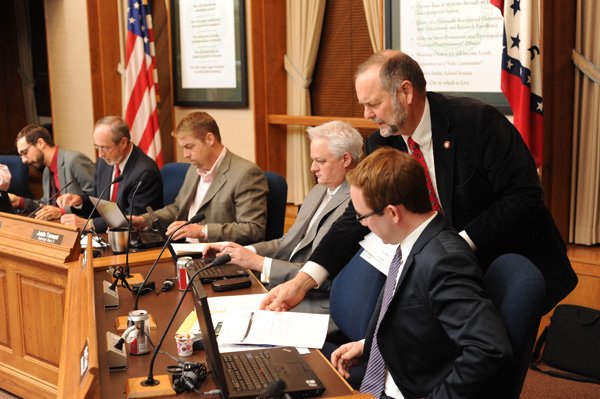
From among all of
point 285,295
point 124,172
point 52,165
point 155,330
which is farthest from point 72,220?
point 285,295

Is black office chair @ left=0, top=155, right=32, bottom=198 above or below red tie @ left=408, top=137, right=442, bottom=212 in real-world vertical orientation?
below

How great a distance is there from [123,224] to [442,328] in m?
2.38

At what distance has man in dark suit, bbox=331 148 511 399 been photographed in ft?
6.16

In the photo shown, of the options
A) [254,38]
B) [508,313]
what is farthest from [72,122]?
[508,313]

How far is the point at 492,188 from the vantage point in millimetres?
2588

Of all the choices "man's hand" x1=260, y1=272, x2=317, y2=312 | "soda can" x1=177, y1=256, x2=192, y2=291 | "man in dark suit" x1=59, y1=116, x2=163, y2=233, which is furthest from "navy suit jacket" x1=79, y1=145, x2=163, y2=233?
"man's hand" x1=260, y1=272, x2=317, y2=312

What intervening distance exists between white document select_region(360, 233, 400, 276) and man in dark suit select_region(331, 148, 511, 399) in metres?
0.27

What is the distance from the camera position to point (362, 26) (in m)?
5.31

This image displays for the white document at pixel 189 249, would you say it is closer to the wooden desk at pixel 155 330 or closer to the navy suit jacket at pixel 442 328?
the wooden desk at pixel 155 330

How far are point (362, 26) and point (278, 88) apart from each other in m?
0.90

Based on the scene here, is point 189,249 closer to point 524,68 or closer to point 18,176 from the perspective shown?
point 524,68

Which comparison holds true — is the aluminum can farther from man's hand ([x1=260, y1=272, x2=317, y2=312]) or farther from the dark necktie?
the dark necktie

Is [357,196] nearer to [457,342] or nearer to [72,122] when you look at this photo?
[457,342]

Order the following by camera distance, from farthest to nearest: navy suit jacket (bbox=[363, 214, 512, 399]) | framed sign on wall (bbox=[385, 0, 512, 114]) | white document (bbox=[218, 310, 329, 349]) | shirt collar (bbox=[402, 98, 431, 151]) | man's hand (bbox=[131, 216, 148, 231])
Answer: framed sign on wall (bbox=[385, 0, 512, 114])
man's hand (bbox=[131, 216, 148, 231])
shirt collar (bbox=[402, 98, 431, 151])
white document (bbox=[218, 310, 329, 349])
navy suit jacket (bbox=[363, 214, 512, 399])
